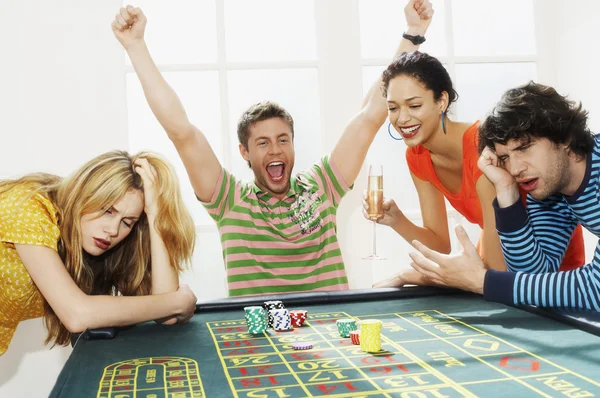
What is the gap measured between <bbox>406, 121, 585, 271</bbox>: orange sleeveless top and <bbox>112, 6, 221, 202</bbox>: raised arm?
84cm

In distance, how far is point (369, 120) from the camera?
2678 mm

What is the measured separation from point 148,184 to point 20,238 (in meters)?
0.42

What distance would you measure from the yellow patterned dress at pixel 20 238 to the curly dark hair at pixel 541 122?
1.36 meters

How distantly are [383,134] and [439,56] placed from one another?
0.58m

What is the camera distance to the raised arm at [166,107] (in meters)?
2.20

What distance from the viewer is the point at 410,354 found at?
4.42 ft

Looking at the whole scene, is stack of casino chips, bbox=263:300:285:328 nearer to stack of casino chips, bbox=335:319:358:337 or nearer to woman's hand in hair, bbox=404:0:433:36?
stack of casino chips, bbox=335:319:358:337

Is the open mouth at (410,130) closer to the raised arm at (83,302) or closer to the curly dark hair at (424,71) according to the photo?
the curly dark hair at (424,71)

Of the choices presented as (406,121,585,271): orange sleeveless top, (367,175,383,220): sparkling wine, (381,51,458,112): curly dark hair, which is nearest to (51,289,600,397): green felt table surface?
(406,121,585,271): orange sleeveless top

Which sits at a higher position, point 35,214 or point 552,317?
point 35,214

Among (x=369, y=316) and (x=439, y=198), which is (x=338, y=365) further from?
(x=439, y=198)

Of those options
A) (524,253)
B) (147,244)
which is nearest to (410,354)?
(524,253)

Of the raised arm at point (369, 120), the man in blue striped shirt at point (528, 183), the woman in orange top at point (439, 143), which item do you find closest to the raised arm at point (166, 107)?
the raised arm at point (369, 120)

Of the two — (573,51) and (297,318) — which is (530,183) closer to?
(297,318)
